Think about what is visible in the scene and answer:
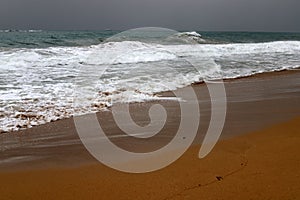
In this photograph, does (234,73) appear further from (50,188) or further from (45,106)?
(50,188)

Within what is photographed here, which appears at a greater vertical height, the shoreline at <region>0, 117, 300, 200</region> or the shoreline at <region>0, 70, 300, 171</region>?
the shoreline at <region>0, 70, 300, 171</region>

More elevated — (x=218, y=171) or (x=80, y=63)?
(x=80, y=63)

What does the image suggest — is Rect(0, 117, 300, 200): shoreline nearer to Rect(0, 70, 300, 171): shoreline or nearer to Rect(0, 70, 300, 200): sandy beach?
Rect(0, 70, 300, 200): sandy beach

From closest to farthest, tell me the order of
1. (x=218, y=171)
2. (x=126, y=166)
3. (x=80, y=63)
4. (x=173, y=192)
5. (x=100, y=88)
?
(x=173, y=192) < (x=218, y=171) < (x=126, y=166) < (x=100, y=88) < (x=80, y=63)

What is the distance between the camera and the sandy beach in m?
2.51

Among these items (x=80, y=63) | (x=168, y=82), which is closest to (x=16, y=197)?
(x=168, y=82)

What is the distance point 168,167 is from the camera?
2947mm

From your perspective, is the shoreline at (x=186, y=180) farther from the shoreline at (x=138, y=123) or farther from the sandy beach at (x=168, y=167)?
the shoreline at (x=138, y=123)

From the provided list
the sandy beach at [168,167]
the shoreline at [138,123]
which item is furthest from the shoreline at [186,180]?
the shoreline at [138,123]

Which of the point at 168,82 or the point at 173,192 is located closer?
the point at 173,192

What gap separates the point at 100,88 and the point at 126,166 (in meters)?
4.32

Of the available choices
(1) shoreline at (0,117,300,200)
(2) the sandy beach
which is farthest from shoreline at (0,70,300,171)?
(1) shoreline at (0,117,300,200)

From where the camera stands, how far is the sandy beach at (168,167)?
98.8 inches

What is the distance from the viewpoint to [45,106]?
542 cm
